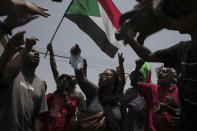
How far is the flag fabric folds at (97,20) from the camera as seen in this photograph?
5.13 meters

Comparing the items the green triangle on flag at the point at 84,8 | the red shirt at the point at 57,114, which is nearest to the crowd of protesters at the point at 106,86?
the red shirt at the point at 57,114

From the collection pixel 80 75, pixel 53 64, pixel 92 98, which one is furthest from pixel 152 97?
pixel 53 64

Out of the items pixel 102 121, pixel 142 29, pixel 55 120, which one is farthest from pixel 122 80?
pixel 142 29

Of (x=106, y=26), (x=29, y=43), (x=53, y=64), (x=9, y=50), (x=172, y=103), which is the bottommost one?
(x=172, y=103)

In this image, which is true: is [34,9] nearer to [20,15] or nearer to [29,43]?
[20,15]

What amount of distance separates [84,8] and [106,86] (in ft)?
6.66

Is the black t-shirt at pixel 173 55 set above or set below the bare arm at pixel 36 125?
above

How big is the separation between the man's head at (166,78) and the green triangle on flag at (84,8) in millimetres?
1942

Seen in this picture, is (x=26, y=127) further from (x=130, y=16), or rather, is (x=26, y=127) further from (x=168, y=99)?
(x=130, y=16)

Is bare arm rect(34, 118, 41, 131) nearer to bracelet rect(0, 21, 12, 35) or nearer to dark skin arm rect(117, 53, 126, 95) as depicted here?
dark skin arm rect(117, 53, 126, 95)

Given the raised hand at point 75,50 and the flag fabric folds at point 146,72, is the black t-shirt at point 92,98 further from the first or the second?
the flag fabric folds at point 146,72

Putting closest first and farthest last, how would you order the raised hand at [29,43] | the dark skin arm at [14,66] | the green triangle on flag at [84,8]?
the dark skin arm at [14,66], the raised hand at [29,43], the green triangle on flag at [84,8]

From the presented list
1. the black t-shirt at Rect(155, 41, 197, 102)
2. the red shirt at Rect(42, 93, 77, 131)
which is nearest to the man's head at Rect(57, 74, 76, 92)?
the red shirt at Rect(42, 93, 77, 131)

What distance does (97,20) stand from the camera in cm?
532
